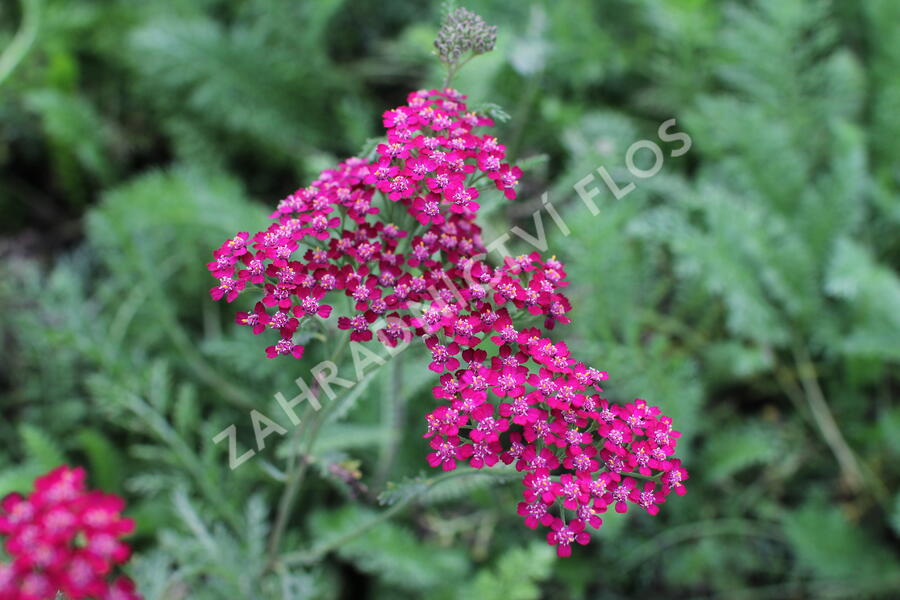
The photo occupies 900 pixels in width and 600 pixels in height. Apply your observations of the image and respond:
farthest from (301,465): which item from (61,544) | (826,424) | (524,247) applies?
(826,424)

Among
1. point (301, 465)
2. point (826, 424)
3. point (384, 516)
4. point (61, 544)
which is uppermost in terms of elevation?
point (61, 544)

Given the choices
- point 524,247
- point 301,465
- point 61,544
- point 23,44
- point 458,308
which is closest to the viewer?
point 61,544

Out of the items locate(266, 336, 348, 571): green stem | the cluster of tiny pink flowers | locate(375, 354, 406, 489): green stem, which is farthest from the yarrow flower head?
locate(375, 354, 406, 489): green stem

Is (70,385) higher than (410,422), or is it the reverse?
(70,385)

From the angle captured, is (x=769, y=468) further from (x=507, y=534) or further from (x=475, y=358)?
(x=475, y=358)

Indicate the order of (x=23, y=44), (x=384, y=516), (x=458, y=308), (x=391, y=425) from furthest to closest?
(x=23, y=44) < (x=391, y=425) < (x=384, y=516) < (x=458, y=308)

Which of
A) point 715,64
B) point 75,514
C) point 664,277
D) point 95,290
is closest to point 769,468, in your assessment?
point 664,277

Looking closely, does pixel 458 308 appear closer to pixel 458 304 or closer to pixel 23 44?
pixel 458 304
